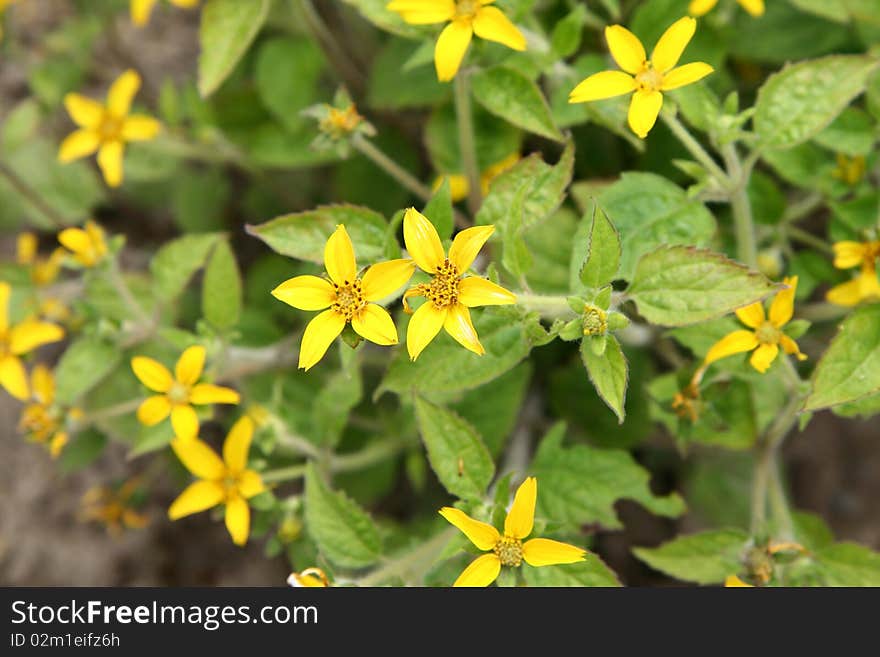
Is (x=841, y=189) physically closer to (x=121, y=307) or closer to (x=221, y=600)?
(x=221, y=600)

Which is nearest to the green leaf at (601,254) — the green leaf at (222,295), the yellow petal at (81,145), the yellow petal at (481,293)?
the yellow petal at (481,293)

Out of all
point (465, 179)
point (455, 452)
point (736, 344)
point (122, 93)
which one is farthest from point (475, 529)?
point (122, 93)

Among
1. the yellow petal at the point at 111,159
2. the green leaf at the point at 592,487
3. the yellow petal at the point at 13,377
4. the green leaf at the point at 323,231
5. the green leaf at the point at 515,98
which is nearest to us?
the green leaf at the point at 323,231

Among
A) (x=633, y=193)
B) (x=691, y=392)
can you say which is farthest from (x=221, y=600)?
(x=633, y=193)

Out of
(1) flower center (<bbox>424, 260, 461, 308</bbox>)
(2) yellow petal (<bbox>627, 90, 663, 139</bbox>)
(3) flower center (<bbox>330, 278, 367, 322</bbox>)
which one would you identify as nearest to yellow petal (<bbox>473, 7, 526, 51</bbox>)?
(2) yellow petal (<bbox>627, 90, 663, 139</bbox>)

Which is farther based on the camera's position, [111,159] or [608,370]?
[111,159]

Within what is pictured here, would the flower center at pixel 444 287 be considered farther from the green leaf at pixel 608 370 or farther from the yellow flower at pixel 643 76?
the yellow flower at pixel 643 76

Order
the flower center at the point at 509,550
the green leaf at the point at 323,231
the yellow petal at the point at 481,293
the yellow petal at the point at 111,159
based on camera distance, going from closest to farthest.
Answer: the yellow petal at the point at 481,293 → the flower center at the point at 509,550 → the green leaf at the point at 323,231 → the yellow petal at the point at 111,159

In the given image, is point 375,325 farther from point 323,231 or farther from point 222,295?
point 222,295
